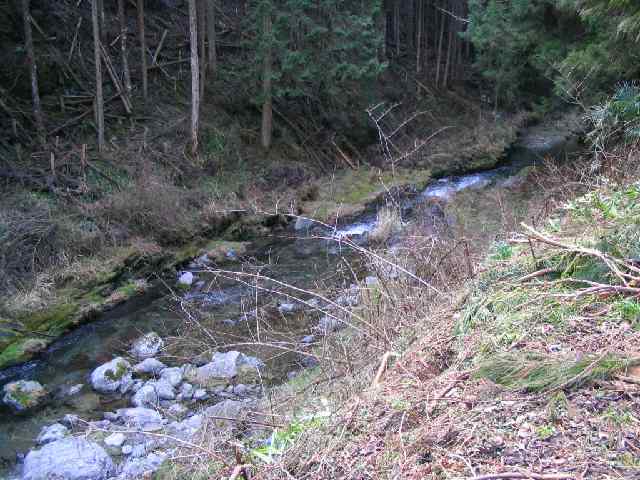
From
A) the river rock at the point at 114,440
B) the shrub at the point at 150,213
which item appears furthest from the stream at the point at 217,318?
the shrub at the point at 150,213

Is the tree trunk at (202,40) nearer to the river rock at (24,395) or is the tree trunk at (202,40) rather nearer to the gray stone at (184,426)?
the river rock at (24,395)

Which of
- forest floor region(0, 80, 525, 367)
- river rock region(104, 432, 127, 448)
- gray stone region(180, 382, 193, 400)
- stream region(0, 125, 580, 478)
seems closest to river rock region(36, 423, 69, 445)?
stream region(0, 125, 580, 478)

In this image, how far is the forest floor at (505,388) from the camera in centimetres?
244

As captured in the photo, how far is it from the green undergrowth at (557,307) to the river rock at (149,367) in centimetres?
485

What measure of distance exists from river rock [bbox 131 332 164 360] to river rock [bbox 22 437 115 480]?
7.28 feet

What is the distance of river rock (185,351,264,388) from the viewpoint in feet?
23.0

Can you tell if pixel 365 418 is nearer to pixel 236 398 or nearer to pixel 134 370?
pixel 236 398

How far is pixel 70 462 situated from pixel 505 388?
451 centimetres

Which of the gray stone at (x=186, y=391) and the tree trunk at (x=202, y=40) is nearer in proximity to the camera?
the gray stone at (x=186, y=391)

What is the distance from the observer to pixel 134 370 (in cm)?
743

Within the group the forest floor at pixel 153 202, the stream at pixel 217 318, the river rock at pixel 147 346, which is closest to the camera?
the stream at pixel 217 318

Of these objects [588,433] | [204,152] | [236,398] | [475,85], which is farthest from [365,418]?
[475,85]

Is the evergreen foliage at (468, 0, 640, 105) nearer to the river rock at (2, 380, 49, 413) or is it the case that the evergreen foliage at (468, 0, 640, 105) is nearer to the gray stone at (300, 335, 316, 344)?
the gray stone at (300, 335, 316, 344)

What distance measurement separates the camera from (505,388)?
287 cm
